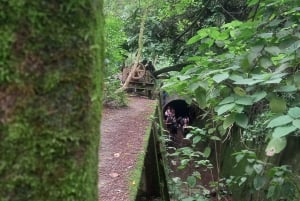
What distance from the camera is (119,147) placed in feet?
17.9

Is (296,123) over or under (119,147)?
over

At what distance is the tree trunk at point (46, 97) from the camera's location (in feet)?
2.18

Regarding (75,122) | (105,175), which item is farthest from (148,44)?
(75,122)

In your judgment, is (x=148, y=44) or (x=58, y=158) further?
(x=148, y=44)

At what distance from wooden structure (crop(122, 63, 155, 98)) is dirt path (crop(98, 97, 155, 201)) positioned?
90.9 inches

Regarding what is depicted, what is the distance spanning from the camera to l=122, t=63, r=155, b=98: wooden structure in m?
12.0

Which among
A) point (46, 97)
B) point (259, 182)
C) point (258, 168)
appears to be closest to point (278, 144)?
point (258, 168)

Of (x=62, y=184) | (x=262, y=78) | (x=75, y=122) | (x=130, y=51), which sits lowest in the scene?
(x=62, y=184)

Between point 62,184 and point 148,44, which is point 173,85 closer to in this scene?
point 62,184

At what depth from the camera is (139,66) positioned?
1205 cm

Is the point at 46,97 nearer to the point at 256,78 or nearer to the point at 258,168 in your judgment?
the point at 256,78

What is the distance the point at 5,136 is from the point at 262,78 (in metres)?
1.40

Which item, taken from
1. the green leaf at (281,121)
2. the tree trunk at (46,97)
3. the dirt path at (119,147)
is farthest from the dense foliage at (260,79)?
the dirt path at (119,147)

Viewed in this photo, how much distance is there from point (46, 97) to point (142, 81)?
11.5m
